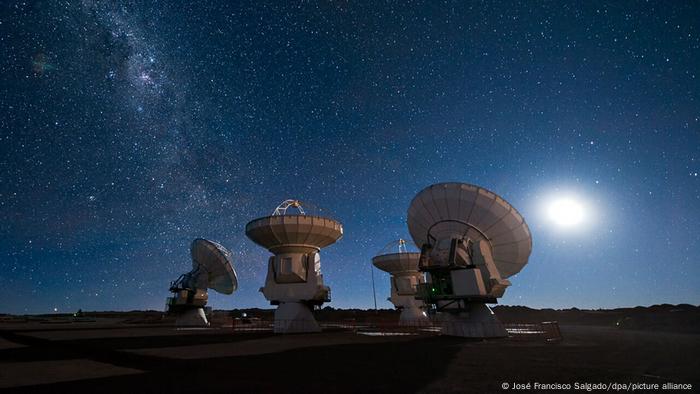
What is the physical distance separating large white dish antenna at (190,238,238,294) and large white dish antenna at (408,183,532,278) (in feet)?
78.7

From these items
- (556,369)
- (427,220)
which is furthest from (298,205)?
(556,369)

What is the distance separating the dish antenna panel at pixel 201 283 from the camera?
130ft

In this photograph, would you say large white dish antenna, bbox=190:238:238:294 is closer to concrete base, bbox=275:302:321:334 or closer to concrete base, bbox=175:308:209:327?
concrete base, bbox=175:308:209:327

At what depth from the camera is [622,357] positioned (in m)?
13.5

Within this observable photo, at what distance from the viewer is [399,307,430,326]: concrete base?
41519 mm

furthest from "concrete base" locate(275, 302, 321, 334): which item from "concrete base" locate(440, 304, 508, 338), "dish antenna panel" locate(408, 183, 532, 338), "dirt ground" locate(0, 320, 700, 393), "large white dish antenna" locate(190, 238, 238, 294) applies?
"dirt ground" locate(0, 320, 700, 393)

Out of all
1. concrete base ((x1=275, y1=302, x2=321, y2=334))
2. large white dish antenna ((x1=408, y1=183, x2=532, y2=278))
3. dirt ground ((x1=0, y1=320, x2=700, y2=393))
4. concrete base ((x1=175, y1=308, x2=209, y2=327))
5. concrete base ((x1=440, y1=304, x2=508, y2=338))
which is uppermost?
large white dish antenna ((x1=408, y1=183, x2=532, y2=278))

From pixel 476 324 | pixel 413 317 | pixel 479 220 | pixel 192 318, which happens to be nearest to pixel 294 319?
pixel 476 324

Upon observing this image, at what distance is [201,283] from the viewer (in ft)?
132

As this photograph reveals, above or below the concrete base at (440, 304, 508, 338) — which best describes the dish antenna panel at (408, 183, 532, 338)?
above

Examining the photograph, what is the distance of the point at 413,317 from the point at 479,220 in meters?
22.8

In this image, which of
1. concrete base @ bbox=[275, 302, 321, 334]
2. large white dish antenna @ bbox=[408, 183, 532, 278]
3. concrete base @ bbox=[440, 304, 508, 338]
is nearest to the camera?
concrete base @ bbox=[440, 304, 508, 338]

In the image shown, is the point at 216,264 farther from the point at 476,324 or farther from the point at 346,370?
the point at 346,370

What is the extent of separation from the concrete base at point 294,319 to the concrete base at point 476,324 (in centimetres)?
1101
